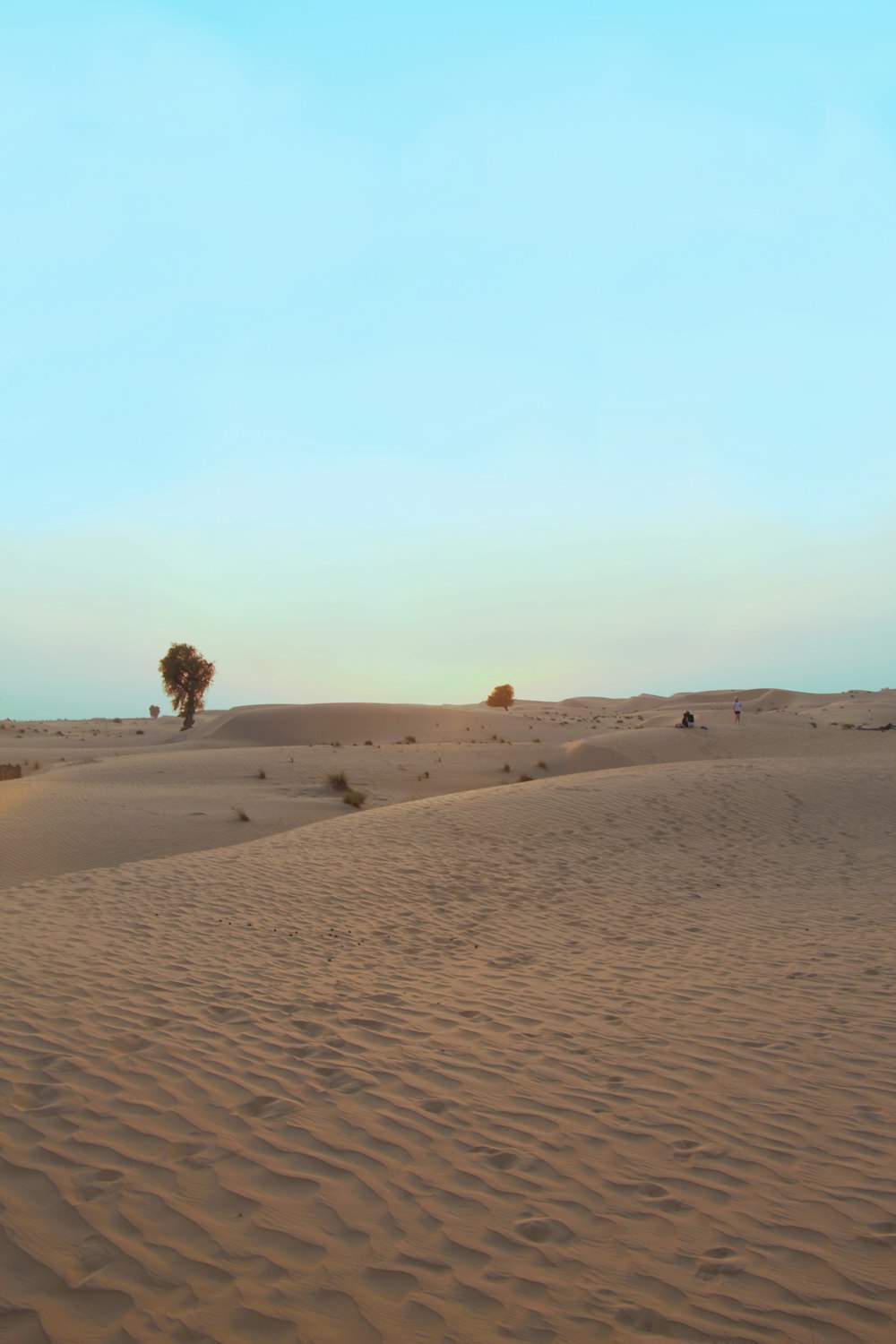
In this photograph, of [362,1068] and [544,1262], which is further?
[362,1068]

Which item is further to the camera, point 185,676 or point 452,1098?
point 185,676

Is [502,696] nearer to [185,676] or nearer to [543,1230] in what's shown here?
[185,676]

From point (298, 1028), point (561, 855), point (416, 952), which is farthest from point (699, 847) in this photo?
point (298, 1028)

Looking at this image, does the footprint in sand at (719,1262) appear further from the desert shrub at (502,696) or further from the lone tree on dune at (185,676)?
the desert shrub at (502,696)

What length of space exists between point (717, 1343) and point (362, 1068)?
297cm

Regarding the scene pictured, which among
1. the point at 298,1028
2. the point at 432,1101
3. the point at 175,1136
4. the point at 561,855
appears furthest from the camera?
the point at 561,855

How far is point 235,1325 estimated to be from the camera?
3.35 m

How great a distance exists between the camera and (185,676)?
57.1 metres

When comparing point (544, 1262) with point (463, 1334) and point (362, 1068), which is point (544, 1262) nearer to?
point (463, 1334)

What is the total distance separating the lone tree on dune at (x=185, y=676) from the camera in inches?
2243

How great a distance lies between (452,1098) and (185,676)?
54.6 metres

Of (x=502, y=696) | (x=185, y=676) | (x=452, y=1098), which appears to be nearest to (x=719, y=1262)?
(x=452, y=1098)

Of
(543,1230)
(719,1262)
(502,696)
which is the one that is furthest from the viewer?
(502,696)

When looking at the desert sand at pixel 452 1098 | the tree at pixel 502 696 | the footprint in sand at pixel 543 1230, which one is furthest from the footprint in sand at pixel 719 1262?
the tree at pixel 502 696
